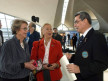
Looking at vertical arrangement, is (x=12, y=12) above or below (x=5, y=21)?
above

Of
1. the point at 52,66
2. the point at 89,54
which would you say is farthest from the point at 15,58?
the point at 89,54

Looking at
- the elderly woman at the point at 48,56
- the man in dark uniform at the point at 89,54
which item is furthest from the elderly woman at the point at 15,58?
the man in dark uniform at the point at 89,54

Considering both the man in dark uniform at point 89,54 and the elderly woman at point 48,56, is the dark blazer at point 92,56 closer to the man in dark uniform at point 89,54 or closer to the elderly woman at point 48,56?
the man in dark uniform at point 89,54

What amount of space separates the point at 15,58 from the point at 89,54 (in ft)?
3.43

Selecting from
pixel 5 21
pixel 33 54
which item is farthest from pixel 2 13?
pixel 33 54

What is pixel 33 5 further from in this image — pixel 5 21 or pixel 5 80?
pixel 5 80

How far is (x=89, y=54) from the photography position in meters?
1.62

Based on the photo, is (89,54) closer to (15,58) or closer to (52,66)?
(15,58)

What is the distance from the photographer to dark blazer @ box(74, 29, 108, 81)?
1.53 meters

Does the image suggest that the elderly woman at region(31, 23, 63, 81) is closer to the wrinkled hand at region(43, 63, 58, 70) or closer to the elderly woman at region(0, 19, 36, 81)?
the wrinkled hand at region(43, 63, 58, 70)

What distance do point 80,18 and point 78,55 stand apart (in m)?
0.47

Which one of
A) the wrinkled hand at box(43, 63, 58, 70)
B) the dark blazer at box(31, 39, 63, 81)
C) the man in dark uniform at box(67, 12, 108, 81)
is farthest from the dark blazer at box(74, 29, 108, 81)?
the dark blazer at box(31, 39, 63, 81)

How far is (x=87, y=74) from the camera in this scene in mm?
1542

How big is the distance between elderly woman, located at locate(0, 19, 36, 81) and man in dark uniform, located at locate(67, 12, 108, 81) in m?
0.79
